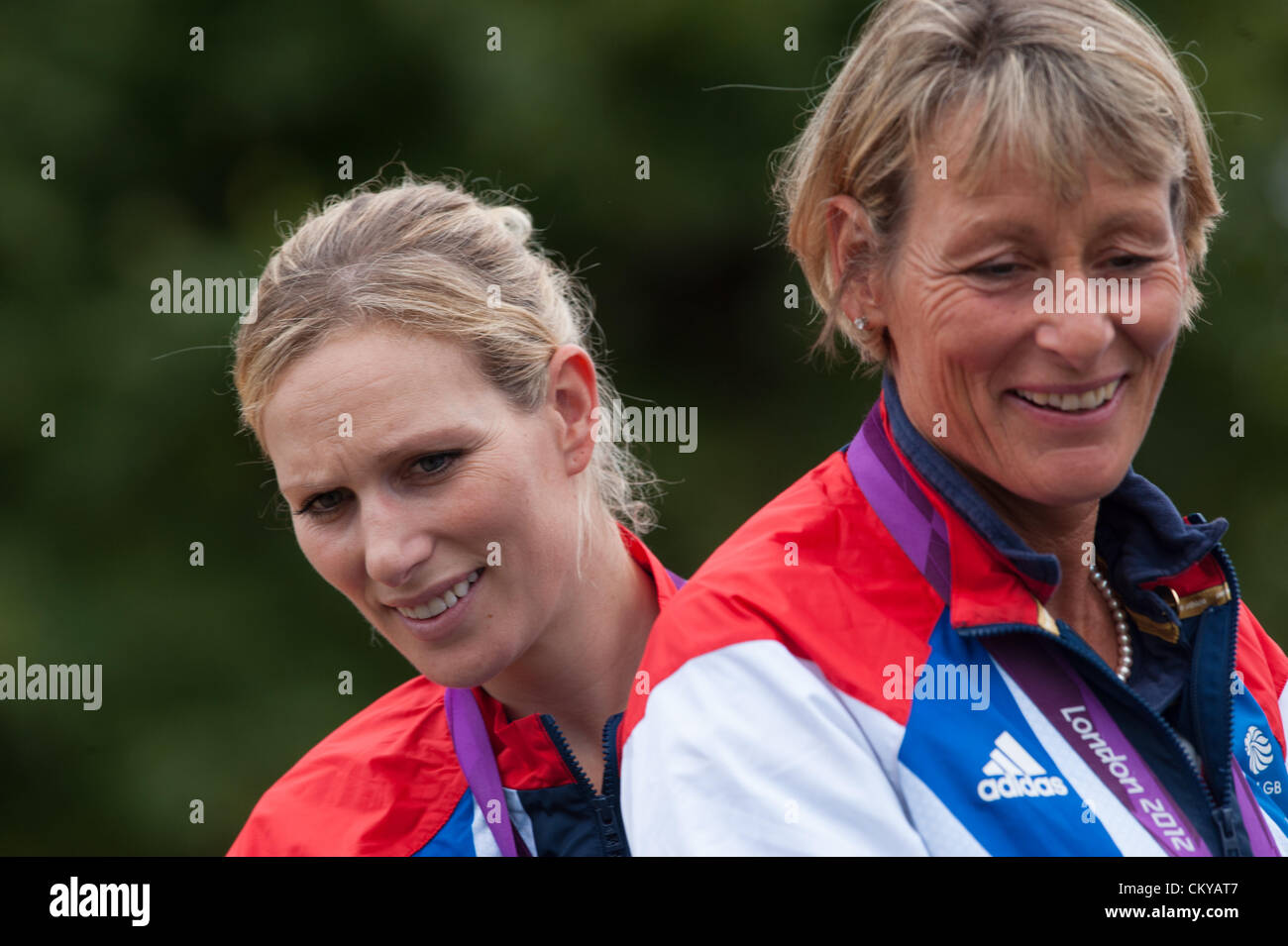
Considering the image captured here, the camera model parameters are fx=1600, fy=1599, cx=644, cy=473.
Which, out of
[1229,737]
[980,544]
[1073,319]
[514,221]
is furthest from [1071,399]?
[514,221]

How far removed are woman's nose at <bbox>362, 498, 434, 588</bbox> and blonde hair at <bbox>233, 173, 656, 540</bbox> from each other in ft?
0.98

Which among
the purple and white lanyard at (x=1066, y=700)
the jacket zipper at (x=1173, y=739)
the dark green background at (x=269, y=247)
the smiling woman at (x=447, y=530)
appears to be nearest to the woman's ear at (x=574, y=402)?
the smiling woman at (x=447, y=530)

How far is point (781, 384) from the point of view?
6.80 m

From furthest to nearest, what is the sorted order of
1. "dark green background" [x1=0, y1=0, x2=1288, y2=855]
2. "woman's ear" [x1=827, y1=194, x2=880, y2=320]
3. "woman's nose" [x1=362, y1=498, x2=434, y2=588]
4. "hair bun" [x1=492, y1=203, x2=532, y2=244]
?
"dark green background" [x1=0, y1=0, x2=1288, y2=855] → "hair bun" [x1=492, y1=203, x2=532, y2=244] → "woman's nose" [x1=362, y1=498, x2=434, y2=588] → "woman's ear" [x1=827, y1=194, x2=880, y2=320]

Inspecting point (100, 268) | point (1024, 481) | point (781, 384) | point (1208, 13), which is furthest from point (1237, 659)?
point (100, 268)

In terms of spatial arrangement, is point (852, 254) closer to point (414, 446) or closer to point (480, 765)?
point (414, 446)

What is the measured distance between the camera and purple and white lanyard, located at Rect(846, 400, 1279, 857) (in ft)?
6.58

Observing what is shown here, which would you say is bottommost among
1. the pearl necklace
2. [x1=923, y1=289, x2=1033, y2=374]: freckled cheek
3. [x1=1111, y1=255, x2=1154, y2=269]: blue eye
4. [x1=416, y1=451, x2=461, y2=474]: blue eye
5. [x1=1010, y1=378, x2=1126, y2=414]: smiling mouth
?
the pearl necklace

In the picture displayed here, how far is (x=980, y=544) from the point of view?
2.10 metres

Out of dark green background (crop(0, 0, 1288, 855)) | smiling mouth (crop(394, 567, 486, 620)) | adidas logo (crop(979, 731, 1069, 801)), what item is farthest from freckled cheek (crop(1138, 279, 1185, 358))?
dark green background (crop(0, 0, 1288, 855))

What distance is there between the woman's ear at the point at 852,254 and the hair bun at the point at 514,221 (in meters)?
0.99

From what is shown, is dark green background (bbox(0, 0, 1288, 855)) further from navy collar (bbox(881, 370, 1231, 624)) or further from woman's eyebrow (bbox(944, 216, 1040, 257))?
woman's eyebrow (bbox(944, 216, 1040, 257))

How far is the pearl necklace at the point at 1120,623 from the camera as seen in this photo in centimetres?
229
